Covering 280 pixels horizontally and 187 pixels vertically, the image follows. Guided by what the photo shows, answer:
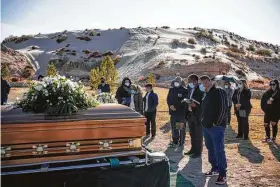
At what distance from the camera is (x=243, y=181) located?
6746 millimetres

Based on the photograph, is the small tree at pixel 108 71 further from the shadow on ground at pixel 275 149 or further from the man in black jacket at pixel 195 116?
the man in black jacket at pixel 195 116

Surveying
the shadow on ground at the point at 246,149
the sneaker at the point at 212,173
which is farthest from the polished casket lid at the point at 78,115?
the shadow on ground at the point at 246,149

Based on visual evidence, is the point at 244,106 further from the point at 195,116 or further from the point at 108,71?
the point at 108,71

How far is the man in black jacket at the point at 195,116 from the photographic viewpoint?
327 inches

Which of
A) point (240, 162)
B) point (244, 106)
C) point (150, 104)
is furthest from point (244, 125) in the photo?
point (150, 104)

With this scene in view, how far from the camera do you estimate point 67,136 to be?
477 centimetres

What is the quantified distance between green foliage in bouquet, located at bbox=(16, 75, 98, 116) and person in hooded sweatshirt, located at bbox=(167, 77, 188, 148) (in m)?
4.15

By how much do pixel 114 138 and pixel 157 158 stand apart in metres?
0.77

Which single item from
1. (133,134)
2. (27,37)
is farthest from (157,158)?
(27,37)

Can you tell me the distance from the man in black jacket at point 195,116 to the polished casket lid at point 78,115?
10.5 ft

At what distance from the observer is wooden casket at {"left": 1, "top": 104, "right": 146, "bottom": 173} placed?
4.57 meters

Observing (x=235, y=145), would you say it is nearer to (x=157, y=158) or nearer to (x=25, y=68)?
(x=157, y=158)

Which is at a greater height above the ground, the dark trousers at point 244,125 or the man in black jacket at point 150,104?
the man in black jacket at point 150,104

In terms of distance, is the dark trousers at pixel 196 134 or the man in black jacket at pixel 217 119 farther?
the dark trousers at pixel 196 134
